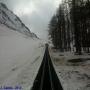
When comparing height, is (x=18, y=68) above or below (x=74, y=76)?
below

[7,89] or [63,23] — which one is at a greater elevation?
[63,23]

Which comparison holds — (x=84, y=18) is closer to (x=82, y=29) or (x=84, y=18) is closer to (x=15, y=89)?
(x=82, y=29)

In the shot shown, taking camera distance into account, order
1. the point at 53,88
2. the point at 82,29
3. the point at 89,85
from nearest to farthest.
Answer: the point at 53,88, the point at 89,85, the point at 82,29

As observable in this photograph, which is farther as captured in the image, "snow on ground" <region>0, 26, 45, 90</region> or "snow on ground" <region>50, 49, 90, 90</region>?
"snow on ground" <region>0, 26, 45, 90</region>

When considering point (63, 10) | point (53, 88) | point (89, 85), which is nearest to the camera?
point (53, 88)

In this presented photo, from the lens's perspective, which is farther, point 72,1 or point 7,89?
point 72,1

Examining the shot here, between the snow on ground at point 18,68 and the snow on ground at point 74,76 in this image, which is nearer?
the snow on ground at point 74,76

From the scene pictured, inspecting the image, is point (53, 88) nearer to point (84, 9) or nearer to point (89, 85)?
point (89, 85)

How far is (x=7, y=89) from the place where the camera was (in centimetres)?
1288

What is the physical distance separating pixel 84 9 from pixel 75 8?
192 centimetres

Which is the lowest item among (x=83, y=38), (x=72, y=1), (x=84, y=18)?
(x=83, y=38)

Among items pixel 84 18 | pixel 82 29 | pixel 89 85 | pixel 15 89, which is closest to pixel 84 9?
pixel 84 18

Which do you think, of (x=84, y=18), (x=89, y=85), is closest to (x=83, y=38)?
(x=84, y=18)

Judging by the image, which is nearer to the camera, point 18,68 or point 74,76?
point 74,76
